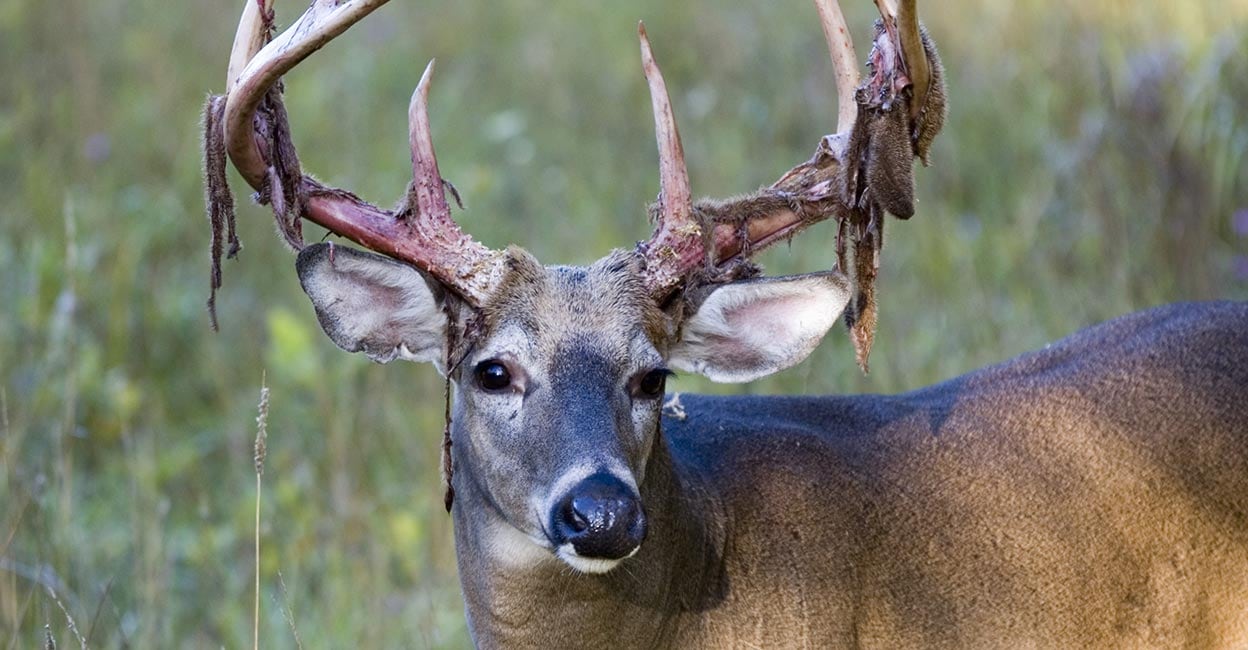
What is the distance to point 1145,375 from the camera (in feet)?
14.8

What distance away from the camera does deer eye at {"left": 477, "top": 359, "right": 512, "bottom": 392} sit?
3.98 meters

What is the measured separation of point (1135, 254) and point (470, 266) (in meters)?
4.06

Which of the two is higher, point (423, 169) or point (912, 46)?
point (912, 46)

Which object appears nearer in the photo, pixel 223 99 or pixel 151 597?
pixel 223 99

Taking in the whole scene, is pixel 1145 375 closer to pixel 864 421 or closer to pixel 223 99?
pixel 864 421

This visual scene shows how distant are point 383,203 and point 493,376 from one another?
465cm

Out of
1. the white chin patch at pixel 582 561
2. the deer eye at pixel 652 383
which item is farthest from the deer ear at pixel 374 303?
the white chin patch at pixel 582 561

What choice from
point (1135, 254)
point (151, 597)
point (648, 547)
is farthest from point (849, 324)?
point (1135, 254)

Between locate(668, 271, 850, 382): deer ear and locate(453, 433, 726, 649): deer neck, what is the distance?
0.27m

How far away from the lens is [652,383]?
4.03 meters

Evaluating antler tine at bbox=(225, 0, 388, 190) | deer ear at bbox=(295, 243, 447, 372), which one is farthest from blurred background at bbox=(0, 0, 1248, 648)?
antler tine at bbox=(225, 0, 388, 190)

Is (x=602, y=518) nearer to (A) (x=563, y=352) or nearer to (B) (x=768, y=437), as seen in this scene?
(A) (x=563, y=352)

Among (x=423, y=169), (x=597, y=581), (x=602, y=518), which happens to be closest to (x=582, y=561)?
(x=602, y=518)

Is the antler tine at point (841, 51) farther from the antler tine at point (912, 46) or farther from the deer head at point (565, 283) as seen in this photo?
the antler tine at point (912, 46)
